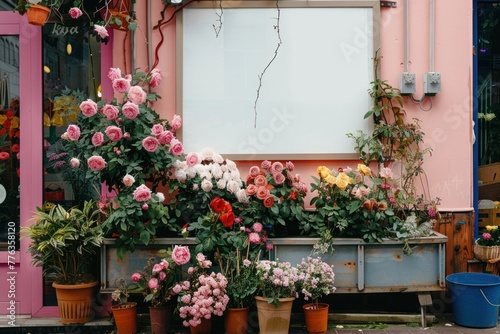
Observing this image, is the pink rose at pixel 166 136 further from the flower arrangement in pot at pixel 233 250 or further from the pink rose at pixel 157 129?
the flower arrangement in pot at pixel 233 250

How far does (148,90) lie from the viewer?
6.79 m

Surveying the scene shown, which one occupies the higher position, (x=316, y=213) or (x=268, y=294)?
(x=316, y=213)

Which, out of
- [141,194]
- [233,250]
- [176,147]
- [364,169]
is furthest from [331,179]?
[141,194]

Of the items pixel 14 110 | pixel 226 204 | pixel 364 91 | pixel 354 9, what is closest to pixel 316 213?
pixel 226 204

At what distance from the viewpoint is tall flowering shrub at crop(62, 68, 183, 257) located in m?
5.88

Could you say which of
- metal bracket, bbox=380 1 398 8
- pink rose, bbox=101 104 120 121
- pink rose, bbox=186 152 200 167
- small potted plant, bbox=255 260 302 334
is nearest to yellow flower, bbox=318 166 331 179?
small potted plant, bbox=255 260 302 334

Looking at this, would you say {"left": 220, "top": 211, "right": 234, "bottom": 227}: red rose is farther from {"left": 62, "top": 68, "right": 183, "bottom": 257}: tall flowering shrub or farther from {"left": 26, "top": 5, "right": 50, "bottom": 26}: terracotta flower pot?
{"left": 26, "top": 5, "right": 50, "bottom": 26}: terracotta flower pot

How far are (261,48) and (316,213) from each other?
2.04 m

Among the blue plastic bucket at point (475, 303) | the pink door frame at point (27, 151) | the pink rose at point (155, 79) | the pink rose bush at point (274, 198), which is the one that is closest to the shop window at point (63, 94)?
the pink door frame at point (27, 151)

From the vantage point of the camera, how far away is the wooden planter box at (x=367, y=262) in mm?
6160

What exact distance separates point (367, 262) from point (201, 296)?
183 cm

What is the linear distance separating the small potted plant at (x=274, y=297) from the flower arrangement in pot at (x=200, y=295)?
1.22 feet

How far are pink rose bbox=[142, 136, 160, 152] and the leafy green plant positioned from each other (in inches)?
38.6

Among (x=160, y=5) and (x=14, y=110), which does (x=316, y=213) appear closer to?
A: (x=160, y=5)
